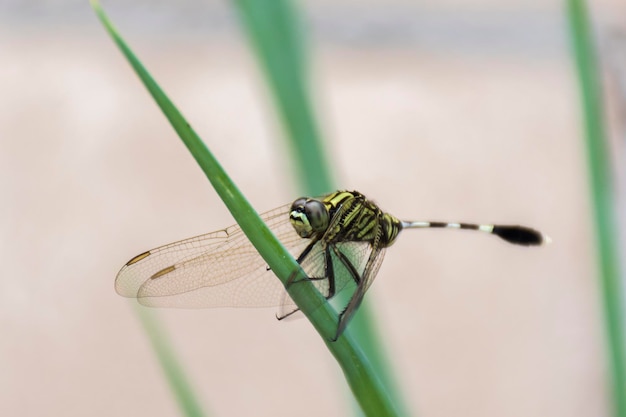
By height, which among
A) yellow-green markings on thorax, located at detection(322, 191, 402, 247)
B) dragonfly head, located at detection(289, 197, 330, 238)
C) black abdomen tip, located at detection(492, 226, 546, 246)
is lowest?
black abdomen tip, located at detection(492, 226, 546, 246)

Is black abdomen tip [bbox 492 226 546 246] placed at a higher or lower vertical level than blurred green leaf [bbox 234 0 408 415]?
lower

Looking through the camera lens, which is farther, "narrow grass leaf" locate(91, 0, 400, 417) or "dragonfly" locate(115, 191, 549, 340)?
"dragonfly" locate(115, 191, 549, 340)

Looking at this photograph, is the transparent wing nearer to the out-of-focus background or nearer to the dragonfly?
the dragonfly

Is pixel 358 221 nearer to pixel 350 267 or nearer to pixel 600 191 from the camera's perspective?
pixel 350 267

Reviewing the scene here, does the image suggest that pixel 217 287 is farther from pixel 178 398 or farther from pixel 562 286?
pixel 562 286

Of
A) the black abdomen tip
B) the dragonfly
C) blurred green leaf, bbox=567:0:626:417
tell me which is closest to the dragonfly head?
the dragonfly

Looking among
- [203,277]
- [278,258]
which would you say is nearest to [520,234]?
[203,277]
